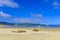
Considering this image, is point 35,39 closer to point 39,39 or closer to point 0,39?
point 39,39

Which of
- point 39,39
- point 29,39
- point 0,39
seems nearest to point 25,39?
point 29,39

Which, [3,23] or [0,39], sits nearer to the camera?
[0,39]

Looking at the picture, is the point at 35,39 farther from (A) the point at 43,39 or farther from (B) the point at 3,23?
(B) the point at 3,23

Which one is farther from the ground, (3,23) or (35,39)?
(3,23)

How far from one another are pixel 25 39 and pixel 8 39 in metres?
1.28

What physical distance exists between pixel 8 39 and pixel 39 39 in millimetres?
2336

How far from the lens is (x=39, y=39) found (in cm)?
1235

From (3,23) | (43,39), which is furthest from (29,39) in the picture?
(3,23)

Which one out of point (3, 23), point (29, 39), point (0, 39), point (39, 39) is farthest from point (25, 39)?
point (3, 23)

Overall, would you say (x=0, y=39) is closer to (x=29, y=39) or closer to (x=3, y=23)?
(x=29, y=39)

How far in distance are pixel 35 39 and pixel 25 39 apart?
2.52 feet

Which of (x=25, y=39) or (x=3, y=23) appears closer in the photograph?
(x=25, y=39)

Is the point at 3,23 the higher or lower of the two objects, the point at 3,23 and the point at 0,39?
the higher

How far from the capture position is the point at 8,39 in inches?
471
